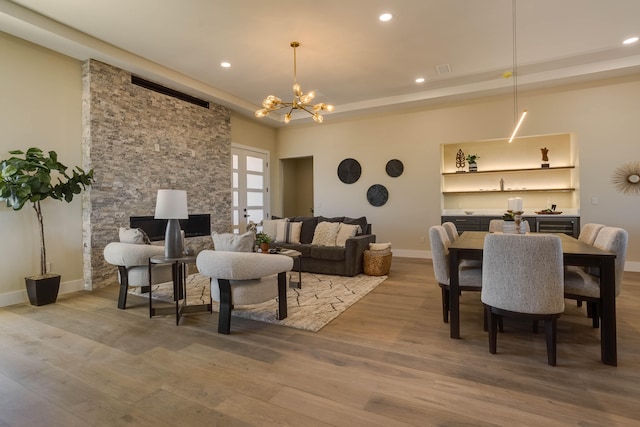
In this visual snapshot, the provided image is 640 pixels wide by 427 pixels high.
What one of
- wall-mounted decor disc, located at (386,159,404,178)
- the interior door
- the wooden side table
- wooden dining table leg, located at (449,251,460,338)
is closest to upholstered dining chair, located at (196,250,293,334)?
the wooden side table

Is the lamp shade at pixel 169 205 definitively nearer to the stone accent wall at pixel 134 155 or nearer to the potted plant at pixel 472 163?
the stone accent wall at pixel 134 155

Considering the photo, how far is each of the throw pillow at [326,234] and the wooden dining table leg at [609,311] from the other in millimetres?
3560

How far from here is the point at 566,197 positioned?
19.1ft

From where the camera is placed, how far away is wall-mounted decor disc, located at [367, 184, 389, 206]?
22.9 ft

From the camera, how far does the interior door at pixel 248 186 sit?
23.4 feet

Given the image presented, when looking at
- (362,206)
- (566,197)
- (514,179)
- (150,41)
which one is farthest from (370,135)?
(150,41)

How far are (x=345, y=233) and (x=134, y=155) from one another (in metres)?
3.60

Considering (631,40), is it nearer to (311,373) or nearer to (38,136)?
(311,373)

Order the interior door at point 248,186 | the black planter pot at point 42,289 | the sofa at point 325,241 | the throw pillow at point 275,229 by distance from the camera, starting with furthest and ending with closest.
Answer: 1. the interior door at point 248,186
2. the throw pillow at point 275,229
3. the sofa at point 325,241
4. the black planter pot at point 42,289

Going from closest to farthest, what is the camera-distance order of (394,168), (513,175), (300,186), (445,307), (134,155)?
(445,307) < (134,155) < (513,175) < (394,168) < (300,186)

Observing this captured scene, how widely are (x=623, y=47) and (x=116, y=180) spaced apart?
753 centimetres

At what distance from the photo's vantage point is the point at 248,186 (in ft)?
24.5

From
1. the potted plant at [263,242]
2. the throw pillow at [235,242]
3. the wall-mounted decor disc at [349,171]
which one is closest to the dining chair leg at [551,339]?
the throw pillow at [235,242]

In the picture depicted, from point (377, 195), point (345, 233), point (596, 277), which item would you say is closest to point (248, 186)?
point (377, 195)
